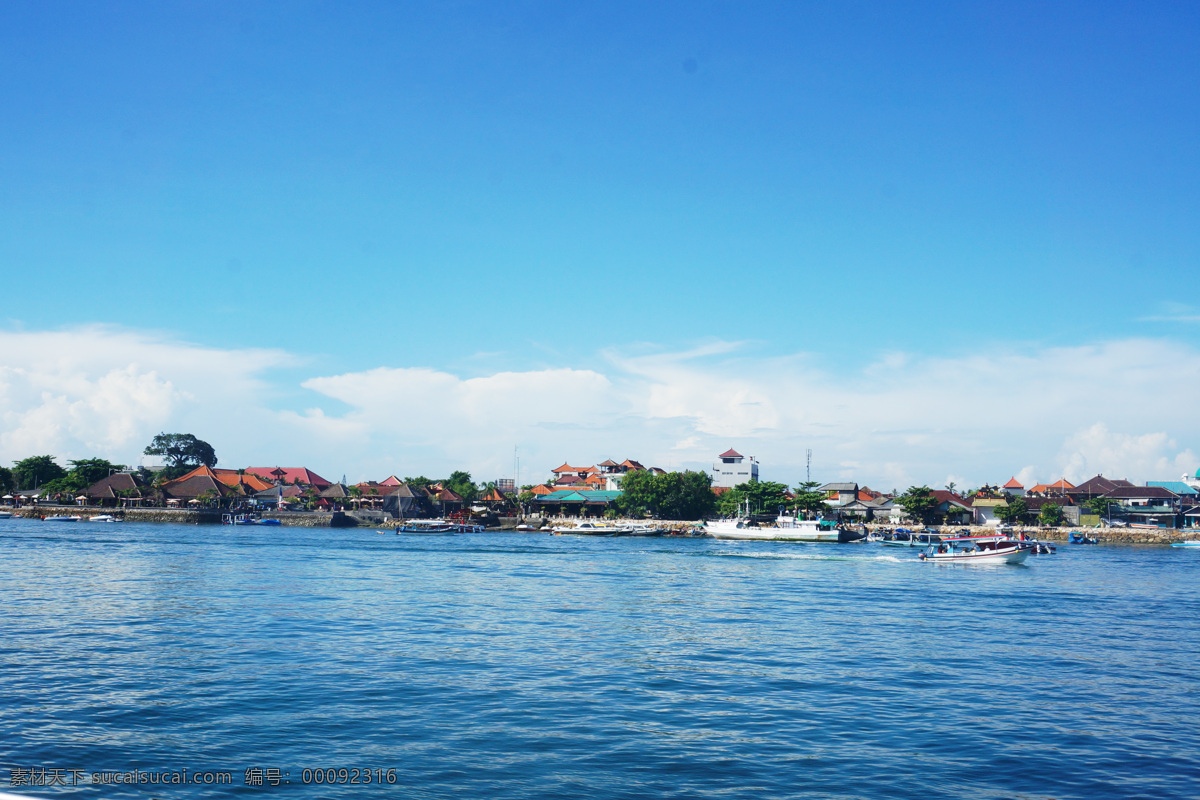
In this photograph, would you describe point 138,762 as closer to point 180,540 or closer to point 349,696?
point 349,696

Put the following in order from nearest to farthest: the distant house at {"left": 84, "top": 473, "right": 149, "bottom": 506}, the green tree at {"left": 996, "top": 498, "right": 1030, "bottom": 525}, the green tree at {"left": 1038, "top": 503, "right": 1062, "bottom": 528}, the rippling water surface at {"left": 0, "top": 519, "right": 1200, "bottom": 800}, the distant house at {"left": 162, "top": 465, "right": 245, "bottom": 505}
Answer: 1. the rippling water surface at {"left": 0, "top": 519, "right": 1200, "bottom": 800}
2. the green tree at {"left": 1038, "top": 503, "right": 1062, "bottom": 528}
3. the green tree at {"left": 996, "top": 498, "right": 1030, "bottom": 525}
4. the distant house at {"left": 84, "top": 473, "right": 149, "bottom": 506}
5. the distant house at {"left": 162, "top": 465, "right": 245, "bottom": 505}

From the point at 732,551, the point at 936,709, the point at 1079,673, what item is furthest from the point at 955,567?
the point at 936,709

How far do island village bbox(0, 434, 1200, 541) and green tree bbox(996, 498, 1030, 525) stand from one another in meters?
0.15

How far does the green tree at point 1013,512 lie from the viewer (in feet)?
357

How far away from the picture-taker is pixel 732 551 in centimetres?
6738

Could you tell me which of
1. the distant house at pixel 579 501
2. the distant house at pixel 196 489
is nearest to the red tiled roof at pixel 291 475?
the distant house at pixel 196 489

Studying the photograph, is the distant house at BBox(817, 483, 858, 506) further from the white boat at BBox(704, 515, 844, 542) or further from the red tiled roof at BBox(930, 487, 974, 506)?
the white boat at BBox(704, 515, 844, 542)

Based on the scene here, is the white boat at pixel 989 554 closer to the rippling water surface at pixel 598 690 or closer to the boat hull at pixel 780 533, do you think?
the rippling water surface at pixel 598 690

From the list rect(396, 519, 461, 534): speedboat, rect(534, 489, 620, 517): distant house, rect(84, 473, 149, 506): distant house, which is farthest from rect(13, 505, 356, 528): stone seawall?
rect(534, 489, 620, 517): distant house

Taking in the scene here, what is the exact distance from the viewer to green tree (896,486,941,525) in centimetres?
10701

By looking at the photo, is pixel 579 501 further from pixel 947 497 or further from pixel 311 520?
pixel 947 497

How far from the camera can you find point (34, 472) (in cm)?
13400

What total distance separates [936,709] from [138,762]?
44.8 feet

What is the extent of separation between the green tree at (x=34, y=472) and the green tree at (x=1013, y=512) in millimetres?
147970
